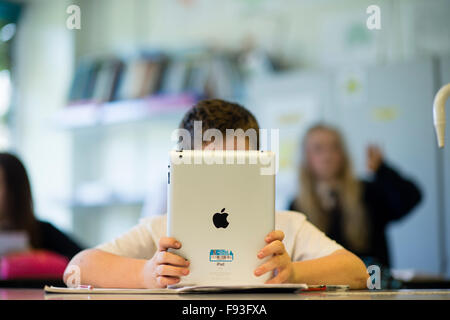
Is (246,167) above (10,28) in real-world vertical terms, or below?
below

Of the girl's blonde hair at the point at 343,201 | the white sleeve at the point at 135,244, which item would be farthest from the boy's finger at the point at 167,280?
the girl's blonde hair at the point at 343,201

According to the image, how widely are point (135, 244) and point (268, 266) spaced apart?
0.46 m

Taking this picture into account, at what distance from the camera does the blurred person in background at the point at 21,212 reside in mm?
3066

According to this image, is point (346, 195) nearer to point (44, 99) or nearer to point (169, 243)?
point (169, 243)

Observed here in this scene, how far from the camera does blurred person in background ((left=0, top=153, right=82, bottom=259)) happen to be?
3066 millimetres

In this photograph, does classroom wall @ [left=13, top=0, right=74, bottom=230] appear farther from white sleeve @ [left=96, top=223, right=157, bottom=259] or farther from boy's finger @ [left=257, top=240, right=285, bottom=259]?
boy's finger @ [left=257, top=240, right=285, bottom=259]

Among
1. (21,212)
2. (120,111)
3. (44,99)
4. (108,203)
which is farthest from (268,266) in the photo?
(44,99)

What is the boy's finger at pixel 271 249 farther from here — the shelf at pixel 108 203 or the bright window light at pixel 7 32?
the bright window light at pixel 7 32

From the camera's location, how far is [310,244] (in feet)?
5.15

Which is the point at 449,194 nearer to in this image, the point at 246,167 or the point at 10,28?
the point at 246,167

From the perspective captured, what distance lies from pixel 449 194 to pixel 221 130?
2.36 metres

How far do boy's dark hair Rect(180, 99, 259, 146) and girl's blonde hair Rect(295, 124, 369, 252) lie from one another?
1.73 meters

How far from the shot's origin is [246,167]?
50.1 inches
